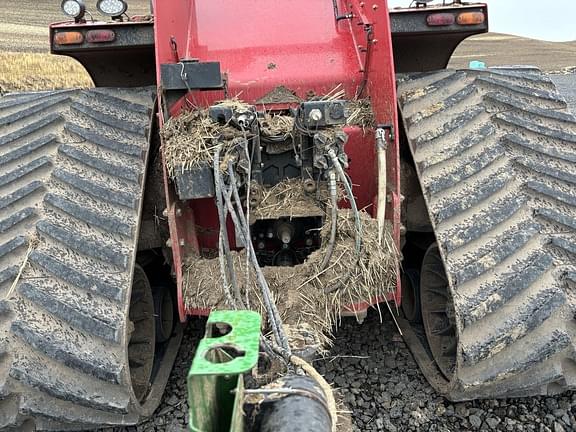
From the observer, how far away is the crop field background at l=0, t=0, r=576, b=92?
39.4ft

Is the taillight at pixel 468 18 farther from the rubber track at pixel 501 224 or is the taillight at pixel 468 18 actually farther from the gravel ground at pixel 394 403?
the gravel ground at pixel 394 403

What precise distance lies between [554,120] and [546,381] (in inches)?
60.4

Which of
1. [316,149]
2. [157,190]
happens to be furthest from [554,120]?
[157,190]

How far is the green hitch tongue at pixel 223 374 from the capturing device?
4.50 ft

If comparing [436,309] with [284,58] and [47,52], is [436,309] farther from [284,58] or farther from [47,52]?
[47,52]

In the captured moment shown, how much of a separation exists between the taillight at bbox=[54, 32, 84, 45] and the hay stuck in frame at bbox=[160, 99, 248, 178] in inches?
37.7

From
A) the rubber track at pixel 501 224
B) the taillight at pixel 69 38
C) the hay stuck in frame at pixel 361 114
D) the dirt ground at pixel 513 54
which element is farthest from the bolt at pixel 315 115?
the dirt ground at pixel 513 54

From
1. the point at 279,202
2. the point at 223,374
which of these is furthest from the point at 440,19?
the point at 223,374

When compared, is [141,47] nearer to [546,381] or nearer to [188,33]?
[188,33]

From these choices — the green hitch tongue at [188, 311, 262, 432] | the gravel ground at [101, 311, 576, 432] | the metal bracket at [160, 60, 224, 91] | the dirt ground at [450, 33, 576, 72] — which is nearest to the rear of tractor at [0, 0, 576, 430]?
the metal bracket at [160, 60, 224, 91]

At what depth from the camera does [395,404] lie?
303 centimetres

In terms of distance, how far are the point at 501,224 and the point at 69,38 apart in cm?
255

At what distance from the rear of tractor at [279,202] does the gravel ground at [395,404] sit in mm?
125

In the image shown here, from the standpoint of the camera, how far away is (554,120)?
3.40 metres
